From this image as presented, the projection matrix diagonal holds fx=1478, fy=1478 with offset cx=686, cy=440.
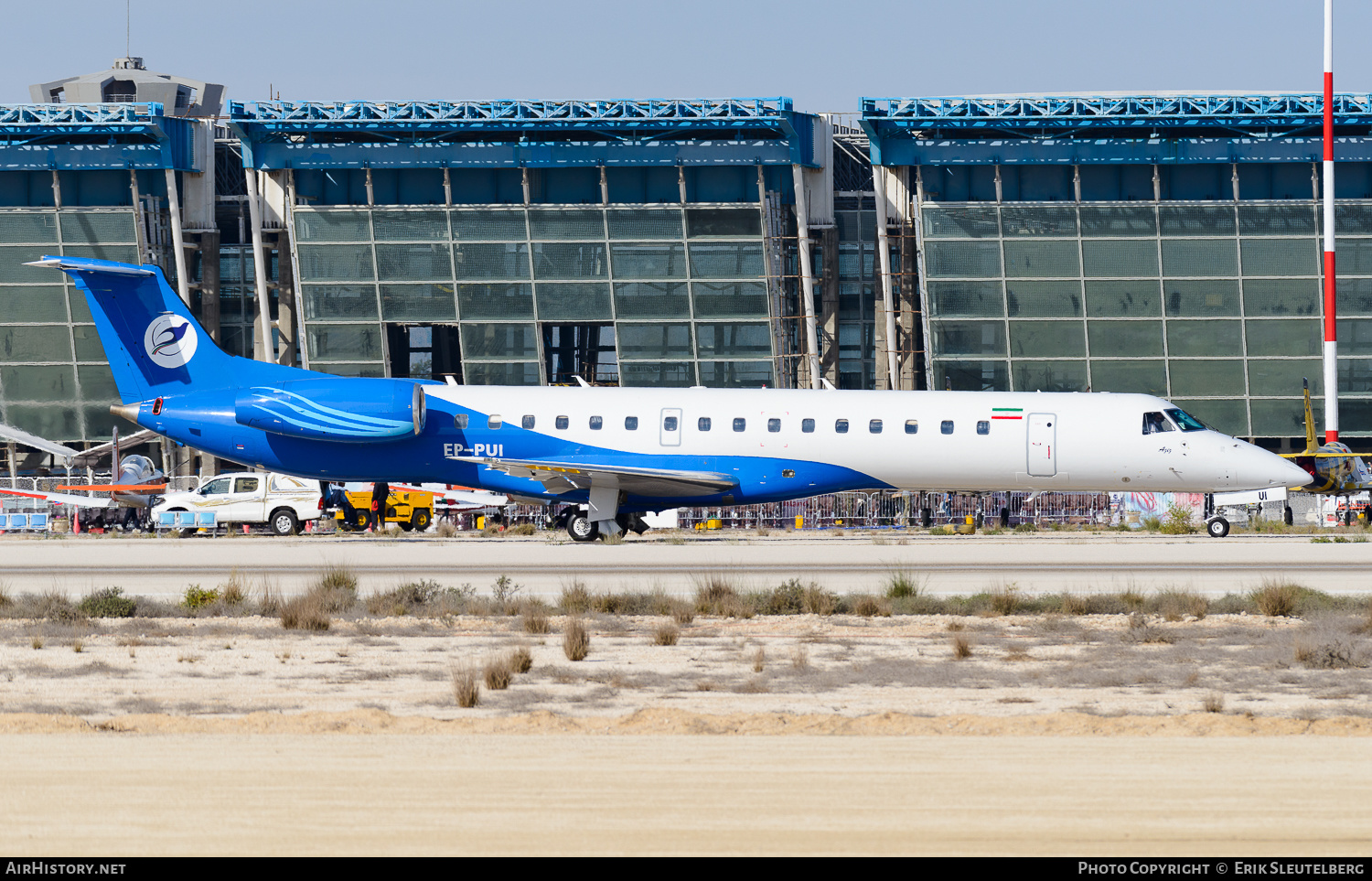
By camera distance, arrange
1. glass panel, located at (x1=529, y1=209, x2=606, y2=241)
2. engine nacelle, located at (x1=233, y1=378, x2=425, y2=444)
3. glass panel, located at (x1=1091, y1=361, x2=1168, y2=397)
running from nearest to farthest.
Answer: engine nacelle, located at (x1=233, y1=378, x2=425, y2=444) < glass panel, located at (x1=1091, y1=361, x2=1168, y2=397) < glass panel, located at (x1=529, y1=209, x2=606, y2=241)

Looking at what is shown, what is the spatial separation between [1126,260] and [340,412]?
3803 cm

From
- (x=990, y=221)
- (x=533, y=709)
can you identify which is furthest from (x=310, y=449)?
(x=990, y=221)

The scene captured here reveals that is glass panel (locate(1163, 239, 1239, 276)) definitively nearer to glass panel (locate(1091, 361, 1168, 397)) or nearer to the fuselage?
glass panel (locate(1091, 361, 1168, 397))

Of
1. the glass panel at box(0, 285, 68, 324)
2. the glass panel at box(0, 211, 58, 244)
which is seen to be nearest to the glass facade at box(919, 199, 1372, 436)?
the glass panel at box(0, 285, 68, 324)

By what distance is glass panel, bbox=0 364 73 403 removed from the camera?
63.8 metres

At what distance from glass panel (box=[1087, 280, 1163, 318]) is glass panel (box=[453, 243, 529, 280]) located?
23.4 m

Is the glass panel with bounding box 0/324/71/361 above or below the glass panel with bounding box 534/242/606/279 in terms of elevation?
below

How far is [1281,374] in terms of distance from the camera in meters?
59.9

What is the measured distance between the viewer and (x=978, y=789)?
7793mm

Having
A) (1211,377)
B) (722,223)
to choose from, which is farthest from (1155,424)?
(722,223)

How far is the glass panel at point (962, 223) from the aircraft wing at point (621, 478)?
31507 mm

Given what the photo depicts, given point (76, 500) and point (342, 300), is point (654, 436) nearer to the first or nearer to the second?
point (76, 500)

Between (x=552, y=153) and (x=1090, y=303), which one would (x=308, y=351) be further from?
(x=1090, y=303)
